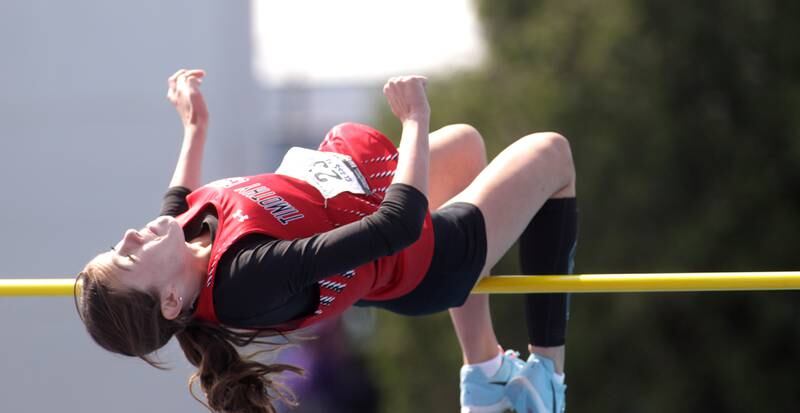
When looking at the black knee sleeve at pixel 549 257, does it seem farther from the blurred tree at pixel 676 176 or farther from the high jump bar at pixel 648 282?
the blurred tree at pixel 676 176

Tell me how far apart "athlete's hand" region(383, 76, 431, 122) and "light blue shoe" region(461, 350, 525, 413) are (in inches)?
27.0

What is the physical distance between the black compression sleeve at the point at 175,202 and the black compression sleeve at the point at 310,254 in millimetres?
341

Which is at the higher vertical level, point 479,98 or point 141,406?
point 479,98

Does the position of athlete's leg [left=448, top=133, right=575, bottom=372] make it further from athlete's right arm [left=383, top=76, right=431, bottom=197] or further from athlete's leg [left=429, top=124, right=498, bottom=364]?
athlete's right arm [left=383, top=76, right=431, bottom=197]

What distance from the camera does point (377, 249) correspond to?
202cm

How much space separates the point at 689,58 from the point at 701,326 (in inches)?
65.0

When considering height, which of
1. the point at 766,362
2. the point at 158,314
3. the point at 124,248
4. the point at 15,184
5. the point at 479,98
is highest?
the point at 124,248

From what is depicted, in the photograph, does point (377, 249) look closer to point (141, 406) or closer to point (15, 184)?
point (141, 406)

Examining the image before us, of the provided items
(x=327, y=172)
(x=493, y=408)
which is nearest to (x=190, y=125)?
(x=327, y=172)

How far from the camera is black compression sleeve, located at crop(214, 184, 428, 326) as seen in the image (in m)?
2.00

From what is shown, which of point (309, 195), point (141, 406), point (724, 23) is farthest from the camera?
point (141, 406)

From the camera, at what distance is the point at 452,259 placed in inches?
90.6

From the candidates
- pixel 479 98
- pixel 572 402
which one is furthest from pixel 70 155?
pixel 572 402

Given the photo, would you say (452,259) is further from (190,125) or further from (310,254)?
(190,125)
